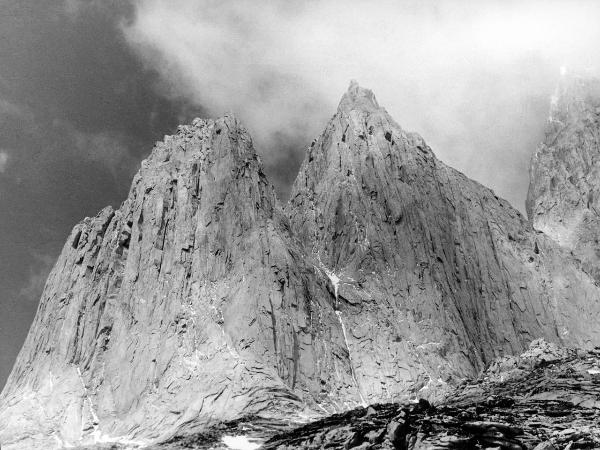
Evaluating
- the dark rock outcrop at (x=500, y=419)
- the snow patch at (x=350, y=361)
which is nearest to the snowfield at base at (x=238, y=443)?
the dark rock outcrop at (x=500, y=419)

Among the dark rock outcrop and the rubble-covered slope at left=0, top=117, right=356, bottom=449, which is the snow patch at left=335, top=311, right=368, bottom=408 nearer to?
the rubble-covered slope at left=0, top=117, right=356, bottom=449

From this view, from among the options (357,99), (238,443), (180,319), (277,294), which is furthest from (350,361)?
(357,99)

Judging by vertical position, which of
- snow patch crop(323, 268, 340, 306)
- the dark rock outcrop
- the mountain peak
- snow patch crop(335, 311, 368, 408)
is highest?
the mountain peak

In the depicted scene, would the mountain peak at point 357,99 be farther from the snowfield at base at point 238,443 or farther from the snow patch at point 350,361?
the snowfield at base at point 238,443

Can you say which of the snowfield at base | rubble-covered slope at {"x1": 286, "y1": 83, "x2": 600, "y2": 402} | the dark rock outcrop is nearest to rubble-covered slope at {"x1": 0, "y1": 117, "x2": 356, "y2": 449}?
rubble-covered slope at {"x1": 286, "y1": 83, "x2": 600, "y2": 402}

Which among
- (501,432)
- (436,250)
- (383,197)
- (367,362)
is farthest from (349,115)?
(501,432)

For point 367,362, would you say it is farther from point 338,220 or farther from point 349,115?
point 349,115

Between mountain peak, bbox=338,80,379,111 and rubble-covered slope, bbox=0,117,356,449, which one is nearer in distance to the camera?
rubble-covered slope, bbox=0,117,356,449
